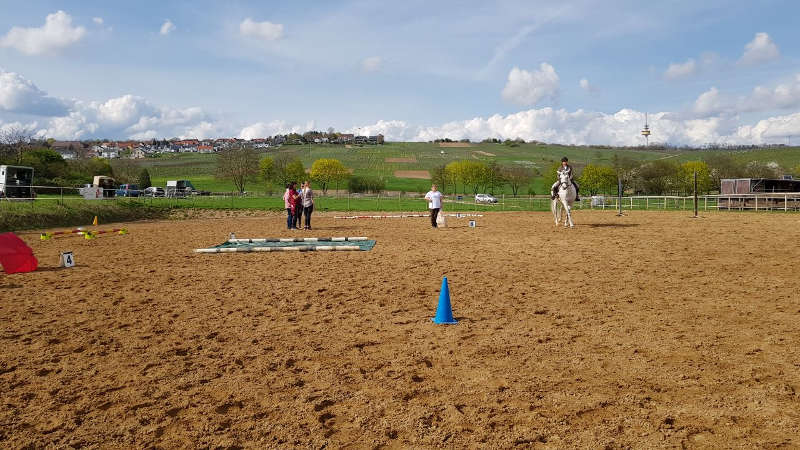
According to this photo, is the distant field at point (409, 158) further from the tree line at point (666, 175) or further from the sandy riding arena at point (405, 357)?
the sandy riding arena at point (405, 357)

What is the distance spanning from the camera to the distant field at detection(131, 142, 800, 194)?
90875 millimetres

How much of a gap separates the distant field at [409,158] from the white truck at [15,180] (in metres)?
46.2

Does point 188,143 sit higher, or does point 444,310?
point 188,143

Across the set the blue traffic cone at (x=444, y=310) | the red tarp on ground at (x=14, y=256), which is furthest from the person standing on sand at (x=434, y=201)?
the blue traffic cone at (x=444, y=310)

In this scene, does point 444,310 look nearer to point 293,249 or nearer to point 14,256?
point 293,249

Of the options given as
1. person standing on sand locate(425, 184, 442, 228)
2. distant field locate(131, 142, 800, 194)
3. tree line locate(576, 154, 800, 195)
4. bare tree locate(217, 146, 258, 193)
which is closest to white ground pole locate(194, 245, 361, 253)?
person standing on sand locate(425, 184, 442, 228)

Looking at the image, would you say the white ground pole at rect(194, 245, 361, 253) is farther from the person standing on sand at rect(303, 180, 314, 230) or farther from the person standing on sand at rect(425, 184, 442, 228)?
the person standing on sand at rect(425, 184, 442, 228)

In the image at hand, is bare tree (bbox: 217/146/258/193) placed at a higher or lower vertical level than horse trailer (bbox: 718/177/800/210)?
higher

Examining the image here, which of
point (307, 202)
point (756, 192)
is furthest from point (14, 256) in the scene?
point (756, 192)

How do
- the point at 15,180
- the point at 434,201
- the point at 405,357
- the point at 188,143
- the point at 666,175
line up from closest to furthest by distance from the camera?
the point at 405,357
the point at 434,201
the point at 15,180
the point at 666,175
the point at 188,143

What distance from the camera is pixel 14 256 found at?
9922mm

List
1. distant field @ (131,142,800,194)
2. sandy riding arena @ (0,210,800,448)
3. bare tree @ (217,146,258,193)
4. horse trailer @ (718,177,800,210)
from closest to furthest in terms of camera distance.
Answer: sandy riding arena @ (0,210,800,448)
horse trailer @ (718,177,800,210)
bare tree @ (217,146,258,193)
distant field @ (131,142,800,194)

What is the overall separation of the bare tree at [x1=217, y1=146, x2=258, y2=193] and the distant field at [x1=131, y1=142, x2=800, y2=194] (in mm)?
4281

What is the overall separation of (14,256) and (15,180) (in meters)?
28.6
